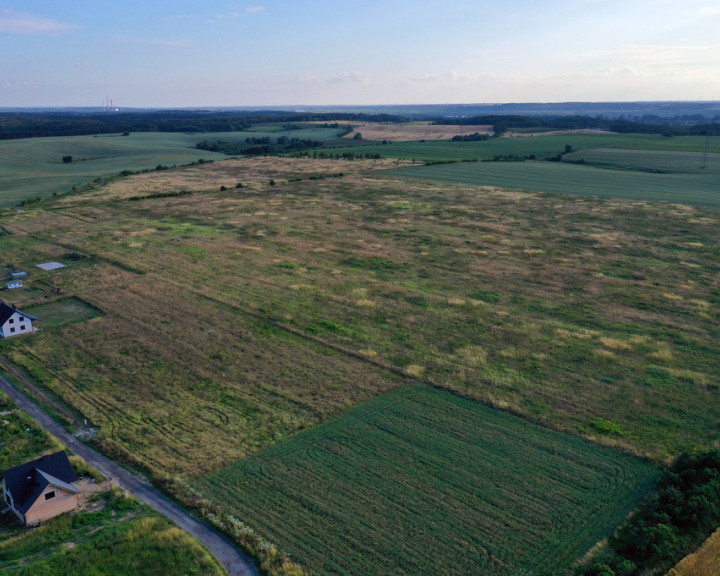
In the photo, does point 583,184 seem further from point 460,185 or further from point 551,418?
point 551,418

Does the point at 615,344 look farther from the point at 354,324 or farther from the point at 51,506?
the point at 51,506

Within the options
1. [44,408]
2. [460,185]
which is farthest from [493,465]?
[460,185]

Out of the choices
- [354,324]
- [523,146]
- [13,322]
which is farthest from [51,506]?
[523,146]

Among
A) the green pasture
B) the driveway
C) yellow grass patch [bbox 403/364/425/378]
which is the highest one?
the green pasture

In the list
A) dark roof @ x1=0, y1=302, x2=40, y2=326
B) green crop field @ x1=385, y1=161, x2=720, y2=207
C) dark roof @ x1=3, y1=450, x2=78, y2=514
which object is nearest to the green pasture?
green crop field @ x1=385, y1=161, x2=720, y2=207

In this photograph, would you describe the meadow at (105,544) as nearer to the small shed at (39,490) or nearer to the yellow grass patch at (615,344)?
the small shed at (39,490)

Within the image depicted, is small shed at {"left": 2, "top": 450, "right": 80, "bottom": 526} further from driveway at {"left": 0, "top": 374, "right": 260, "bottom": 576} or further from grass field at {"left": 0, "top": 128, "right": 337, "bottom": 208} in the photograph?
grass field at {"left": 0, "top": 128, "right": 337, "bottom": 208}
